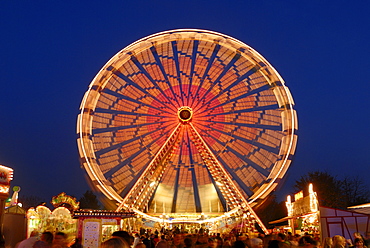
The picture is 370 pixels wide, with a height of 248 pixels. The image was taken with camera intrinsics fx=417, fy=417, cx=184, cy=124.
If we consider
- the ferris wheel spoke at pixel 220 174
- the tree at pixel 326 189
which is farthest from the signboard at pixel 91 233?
the tree at pixel 326 189

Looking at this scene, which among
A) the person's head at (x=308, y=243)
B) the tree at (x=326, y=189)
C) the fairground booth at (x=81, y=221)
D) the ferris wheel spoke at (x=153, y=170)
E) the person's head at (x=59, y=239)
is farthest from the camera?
the tree at (x=326, y=189)

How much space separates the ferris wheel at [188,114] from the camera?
931 inches

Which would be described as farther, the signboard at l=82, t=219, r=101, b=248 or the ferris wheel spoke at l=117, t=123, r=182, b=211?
the ferris wheel spoke at l=117, t=123, r=182, b=211

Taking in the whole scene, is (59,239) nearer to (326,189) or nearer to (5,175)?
(5,175)

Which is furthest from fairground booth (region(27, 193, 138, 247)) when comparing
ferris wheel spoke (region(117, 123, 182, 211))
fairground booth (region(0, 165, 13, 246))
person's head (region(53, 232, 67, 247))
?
person's head (region(53, 232, 67, 247))

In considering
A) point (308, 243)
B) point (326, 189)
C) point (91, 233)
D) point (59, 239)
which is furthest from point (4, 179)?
point (326, 189)

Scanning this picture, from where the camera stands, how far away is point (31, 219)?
25.2 metres

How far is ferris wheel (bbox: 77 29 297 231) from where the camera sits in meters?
23.6

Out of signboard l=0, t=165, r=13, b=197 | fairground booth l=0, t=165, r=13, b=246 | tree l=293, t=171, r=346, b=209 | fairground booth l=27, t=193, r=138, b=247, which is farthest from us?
tree l=293, t=171, r=346, b=209

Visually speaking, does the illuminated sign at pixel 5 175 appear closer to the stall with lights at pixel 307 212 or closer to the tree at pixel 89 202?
the stall with lights at pixel 307 212

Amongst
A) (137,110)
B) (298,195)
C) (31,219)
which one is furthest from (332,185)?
(31,219)

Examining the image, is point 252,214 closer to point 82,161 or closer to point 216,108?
point 216,108

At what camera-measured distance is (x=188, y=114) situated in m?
24.4

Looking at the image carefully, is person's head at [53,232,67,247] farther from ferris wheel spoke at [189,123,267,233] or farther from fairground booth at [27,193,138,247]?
ferris wheel spoke at [189,123,267,233]
